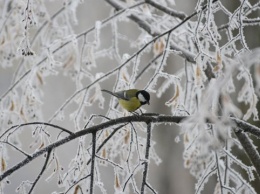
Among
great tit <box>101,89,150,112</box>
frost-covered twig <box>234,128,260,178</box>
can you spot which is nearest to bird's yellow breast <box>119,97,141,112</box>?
great tit <box>101,89,150,112</box>

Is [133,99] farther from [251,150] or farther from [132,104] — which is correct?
[251,150]

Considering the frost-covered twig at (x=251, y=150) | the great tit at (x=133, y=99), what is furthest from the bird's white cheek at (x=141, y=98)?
the frost-covered twig at (x=251, y=150)

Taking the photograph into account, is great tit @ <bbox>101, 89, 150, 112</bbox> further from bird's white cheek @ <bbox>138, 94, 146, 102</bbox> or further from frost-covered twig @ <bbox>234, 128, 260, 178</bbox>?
frost-covered twig @ <bbox>234, 128, 260, 178</bbox>

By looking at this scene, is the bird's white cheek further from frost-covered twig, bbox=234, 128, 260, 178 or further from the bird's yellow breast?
frost-covered twig, bbox=234, 128, 260, 178

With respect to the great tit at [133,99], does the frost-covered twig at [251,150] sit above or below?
below

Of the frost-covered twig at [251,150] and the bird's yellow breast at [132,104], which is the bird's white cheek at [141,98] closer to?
the bird's yellow breast at [132,104]

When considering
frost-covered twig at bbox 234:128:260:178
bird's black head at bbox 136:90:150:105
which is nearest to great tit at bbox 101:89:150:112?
bird's black head at bbox 136:90:150:105

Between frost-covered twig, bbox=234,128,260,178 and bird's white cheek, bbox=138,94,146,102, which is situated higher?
bird's white cheek, bbox=138,94,146,102

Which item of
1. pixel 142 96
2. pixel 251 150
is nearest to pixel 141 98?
pixel 142 96

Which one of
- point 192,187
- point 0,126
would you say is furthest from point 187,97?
point 192,187

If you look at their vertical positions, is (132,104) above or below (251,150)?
Answer: above

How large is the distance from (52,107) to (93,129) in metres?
8.92

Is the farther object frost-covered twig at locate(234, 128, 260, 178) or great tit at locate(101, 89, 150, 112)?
great tit at locate(101, 89, 150, 112)

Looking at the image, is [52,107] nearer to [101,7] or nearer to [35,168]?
[35,168]
